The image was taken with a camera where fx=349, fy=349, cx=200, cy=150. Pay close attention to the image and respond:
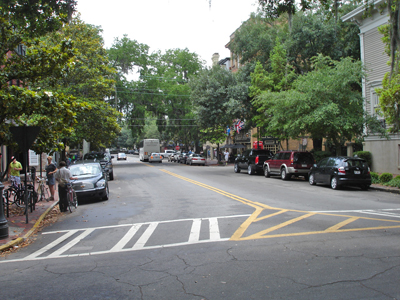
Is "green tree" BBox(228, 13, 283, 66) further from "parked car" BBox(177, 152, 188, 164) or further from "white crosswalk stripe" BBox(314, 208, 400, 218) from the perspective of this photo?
"parked car" BBox(177, 152, 188, 164)

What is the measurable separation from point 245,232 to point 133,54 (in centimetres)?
5015

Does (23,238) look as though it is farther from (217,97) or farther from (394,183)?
(217,97)

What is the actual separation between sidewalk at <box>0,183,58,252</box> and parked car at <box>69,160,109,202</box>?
1144 millimetres

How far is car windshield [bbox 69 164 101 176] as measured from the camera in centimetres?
1464

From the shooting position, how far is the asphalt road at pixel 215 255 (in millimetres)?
4527

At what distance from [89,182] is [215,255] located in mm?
9155

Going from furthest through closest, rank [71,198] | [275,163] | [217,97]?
1. [217,97]
2. [275,163]
3. [71,198]

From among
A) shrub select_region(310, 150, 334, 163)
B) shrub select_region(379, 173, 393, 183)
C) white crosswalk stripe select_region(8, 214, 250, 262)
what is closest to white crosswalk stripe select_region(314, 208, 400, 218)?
A: white crosswalk stripe select_region(8, 214, 250, 262)

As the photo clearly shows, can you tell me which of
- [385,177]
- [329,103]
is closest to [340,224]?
[385,177]

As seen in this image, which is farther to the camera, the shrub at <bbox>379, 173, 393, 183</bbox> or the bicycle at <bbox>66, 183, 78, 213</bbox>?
the shrub at <bbox>379, 173, 393, 183</bbox>

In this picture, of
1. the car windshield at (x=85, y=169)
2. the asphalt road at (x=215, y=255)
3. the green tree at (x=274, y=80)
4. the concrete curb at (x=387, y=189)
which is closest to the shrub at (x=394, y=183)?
the concrete curb at (x=387, y=189)

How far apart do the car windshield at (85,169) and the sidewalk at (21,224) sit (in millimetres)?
1612

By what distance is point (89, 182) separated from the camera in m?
13.9

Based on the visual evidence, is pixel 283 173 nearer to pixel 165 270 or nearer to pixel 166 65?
pixel 165 270
